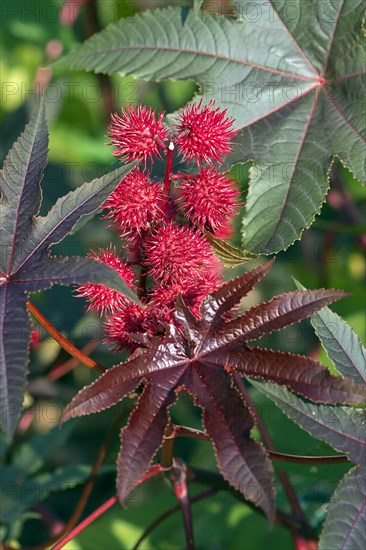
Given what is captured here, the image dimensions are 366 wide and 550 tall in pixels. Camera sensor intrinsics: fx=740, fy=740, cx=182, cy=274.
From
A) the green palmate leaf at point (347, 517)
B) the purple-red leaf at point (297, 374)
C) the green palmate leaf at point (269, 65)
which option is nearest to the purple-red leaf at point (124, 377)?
the purple-red leaf at point (297, 374)

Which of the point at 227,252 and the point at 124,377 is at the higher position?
the point at 227,252

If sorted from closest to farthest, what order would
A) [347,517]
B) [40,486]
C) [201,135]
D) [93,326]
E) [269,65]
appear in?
1. [347,517]
2. [201,135]
3. [269,65]
4. [40,486]
5. [93,326]

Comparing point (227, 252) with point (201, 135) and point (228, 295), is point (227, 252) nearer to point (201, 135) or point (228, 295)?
point (228, 295)

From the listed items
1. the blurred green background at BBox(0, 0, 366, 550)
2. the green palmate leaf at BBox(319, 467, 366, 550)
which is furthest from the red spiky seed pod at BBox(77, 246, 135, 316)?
the green palmate leaf at BBox(319, 467, 366, 550)

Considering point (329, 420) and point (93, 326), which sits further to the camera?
point (93, 326)

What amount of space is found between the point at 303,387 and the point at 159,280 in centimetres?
40

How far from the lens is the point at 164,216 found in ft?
5.28

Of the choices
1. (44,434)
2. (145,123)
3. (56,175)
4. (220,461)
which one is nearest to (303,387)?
(220,461)

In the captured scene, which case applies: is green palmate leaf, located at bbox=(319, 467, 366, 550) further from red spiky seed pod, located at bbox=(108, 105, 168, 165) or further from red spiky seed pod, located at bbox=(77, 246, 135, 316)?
red spiky seed pod, located at bbox=(108, 105, 168, 165)

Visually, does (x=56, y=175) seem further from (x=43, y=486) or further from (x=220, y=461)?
(x=220, y=461)

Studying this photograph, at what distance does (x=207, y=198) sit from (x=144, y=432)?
510mm

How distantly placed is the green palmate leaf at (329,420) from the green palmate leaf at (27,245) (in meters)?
0.37

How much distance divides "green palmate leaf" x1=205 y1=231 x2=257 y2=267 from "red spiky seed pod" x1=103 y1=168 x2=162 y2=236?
13 cm

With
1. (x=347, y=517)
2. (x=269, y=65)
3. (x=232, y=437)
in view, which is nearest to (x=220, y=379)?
(x=232, y=437)
